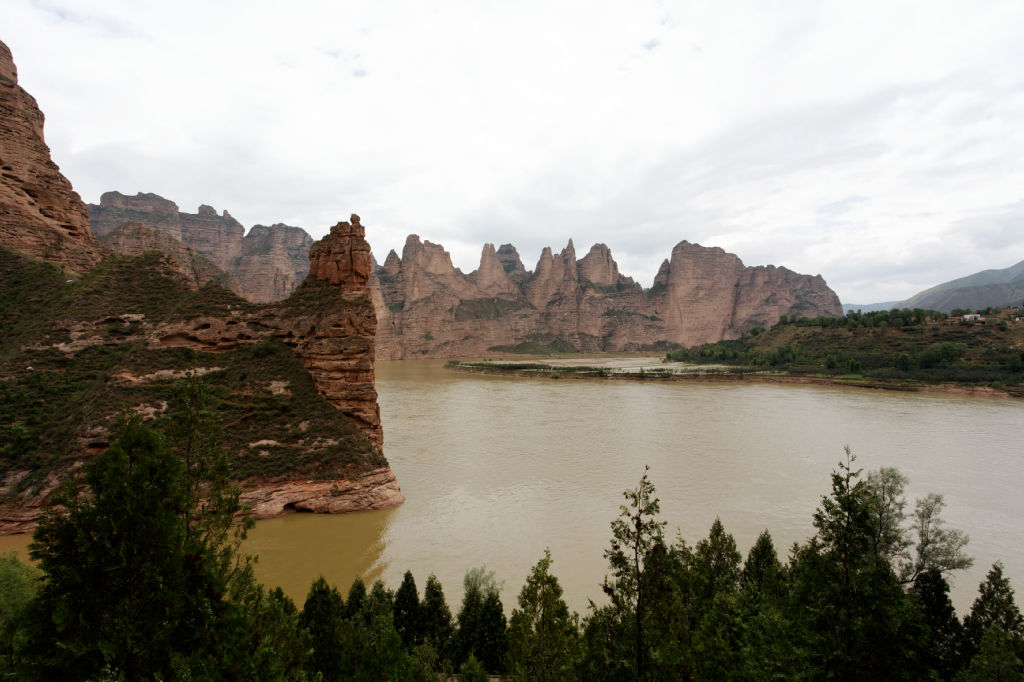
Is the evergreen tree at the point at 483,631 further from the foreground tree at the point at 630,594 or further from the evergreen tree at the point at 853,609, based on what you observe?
the evergreen tree at the point at 853,609

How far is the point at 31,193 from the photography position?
31.2 metres

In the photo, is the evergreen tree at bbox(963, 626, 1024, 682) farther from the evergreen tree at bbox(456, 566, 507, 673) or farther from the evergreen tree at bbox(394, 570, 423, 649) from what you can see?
the evergreen tree at bbox(394, 570, 423, 649)

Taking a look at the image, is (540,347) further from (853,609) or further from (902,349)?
(853,609)

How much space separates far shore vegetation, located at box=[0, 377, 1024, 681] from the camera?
4.99 metres

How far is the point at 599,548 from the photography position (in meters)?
18.6

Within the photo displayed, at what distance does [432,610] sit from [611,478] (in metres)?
16.4

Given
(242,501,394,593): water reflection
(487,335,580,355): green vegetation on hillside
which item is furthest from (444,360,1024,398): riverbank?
(242,501,394,593): water reflection

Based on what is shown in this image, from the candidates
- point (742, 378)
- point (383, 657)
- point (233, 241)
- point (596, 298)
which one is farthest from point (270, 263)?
point (383, 657)

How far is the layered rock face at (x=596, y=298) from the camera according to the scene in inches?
6093

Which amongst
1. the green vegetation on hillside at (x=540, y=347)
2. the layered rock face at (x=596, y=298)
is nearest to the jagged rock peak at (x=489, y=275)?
the layered rock face at (x=596, y=298)

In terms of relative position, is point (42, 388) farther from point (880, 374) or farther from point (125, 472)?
point (880, 374)

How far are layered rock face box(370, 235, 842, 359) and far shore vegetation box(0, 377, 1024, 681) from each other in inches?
5516

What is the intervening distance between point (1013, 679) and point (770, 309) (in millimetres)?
177873

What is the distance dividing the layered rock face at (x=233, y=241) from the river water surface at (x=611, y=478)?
378 feet
